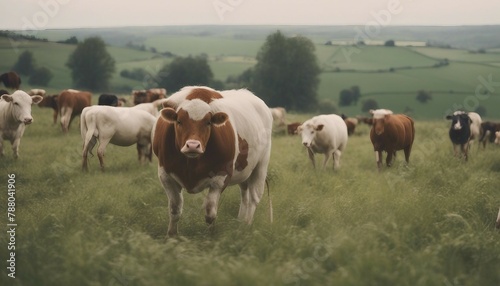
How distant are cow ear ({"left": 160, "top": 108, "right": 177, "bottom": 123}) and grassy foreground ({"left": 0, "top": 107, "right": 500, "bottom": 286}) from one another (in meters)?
1.45

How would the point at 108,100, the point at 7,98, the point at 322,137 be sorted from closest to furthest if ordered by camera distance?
the point at 7,98
the point at 322,137
the point at 108,100

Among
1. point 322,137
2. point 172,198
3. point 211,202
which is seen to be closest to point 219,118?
point 211,202

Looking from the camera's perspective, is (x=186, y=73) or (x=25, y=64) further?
(x=186, y=73)

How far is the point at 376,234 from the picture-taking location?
6.54 m

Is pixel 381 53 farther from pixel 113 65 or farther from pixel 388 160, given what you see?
pixel 388 160

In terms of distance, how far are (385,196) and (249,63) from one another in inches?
2500

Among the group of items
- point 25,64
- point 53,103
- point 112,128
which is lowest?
point 25,64

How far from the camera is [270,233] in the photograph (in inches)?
273

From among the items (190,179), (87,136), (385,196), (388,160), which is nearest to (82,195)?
(190,179)

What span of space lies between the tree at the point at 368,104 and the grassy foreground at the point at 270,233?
39814 mm

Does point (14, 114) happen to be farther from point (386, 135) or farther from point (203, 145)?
point (386, 135)

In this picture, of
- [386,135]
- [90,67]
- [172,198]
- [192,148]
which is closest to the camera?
[192,148]

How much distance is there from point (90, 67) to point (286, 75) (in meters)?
20.1

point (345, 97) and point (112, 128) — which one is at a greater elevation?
point (112, 128)
